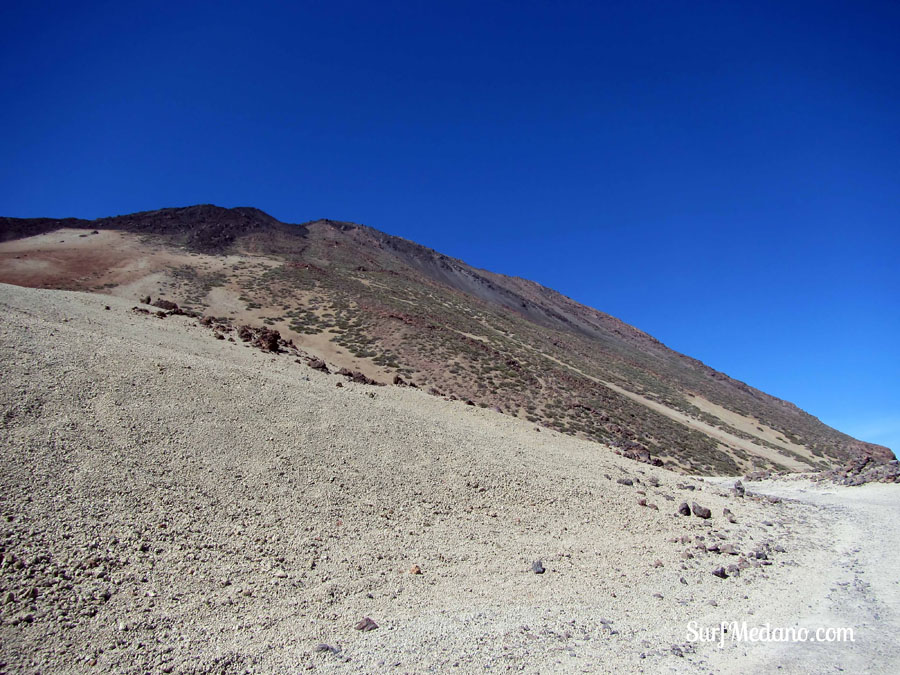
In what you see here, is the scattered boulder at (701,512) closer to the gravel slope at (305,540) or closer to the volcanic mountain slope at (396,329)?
the gravel slope at (305,540)

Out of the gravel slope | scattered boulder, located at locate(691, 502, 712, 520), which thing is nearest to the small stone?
the gravel slope

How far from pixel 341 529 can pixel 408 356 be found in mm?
17536

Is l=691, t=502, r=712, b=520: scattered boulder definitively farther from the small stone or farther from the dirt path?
the small stone

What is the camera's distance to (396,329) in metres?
28.2

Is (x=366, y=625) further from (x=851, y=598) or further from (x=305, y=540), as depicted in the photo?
(x=851, y=598)

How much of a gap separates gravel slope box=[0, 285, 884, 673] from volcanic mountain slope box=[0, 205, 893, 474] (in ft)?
33.8

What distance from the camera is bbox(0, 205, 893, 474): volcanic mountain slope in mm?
24266

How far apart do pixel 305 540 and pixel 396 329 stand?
21509mm

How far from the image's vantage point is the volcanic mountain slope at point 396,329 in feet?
79.6

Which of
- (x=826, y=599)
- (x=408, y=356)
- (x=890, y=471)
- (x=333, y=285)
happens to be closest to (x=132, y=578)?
(x=826, y=599)

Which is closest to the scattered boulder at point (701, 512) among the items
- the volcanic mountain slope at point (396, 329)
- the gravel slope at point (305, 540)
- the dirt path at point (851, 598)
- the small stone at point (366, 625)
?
the gravel slope at point (305, 540)

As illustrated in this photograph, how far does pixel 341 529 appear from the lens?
7.57 meters

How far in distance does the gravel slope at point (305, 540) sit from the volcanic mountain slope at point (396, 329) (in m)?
10.3

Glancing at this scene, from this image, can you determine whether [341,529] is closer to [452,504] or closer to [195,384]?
[452,504]
